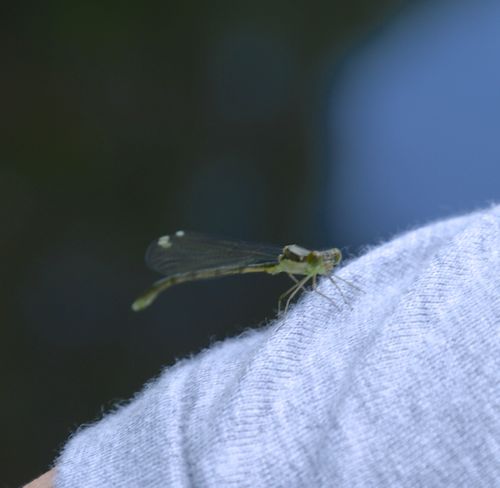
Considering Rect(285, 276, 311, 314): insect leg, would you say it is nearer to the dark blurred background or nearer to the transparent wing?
the transparent wing

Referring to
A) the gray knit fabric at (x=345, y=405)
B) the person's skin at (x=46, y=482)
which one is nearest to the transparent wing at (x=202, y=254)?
the gray knit fabric at (x=345, y=405)

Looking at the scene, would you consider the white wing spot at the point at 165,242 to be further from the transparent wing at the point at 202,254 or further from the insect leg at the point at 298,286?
the insect leg at the point at 298,286

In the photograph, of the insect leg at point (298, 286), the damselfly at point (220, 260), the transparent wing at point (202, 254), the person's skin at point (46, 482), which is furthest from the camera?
the transparent wing at point (202, 254)

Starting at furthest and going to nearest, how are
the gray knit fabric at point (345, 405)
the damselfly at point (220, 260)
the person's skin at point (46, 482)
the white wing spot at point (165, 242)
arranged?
the white wing spot at point (165, 242), the damselfly at point (220, 260), the person's skin at point (46, 482), the gray knit fabric at point (345, 405)

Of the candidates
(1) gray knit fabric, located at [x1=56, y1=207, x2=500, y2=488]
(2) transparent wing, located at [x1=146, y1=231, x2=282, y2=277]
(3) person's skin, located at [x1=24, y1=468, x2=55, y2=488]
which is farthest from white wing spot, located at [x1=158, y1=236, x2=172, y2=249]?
(3) person's skin, located at [x1=24, y1=468, x2=55, y2=488]

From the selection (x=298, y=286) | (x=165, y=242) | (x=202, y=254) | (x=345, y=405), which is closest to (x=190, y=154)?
(x=165, y=242)

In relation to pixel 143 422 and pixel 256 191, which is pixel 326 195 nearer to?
pixel 256 191

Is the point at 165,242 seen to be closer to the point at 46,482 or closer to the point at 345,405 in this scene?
the point at 46,482
